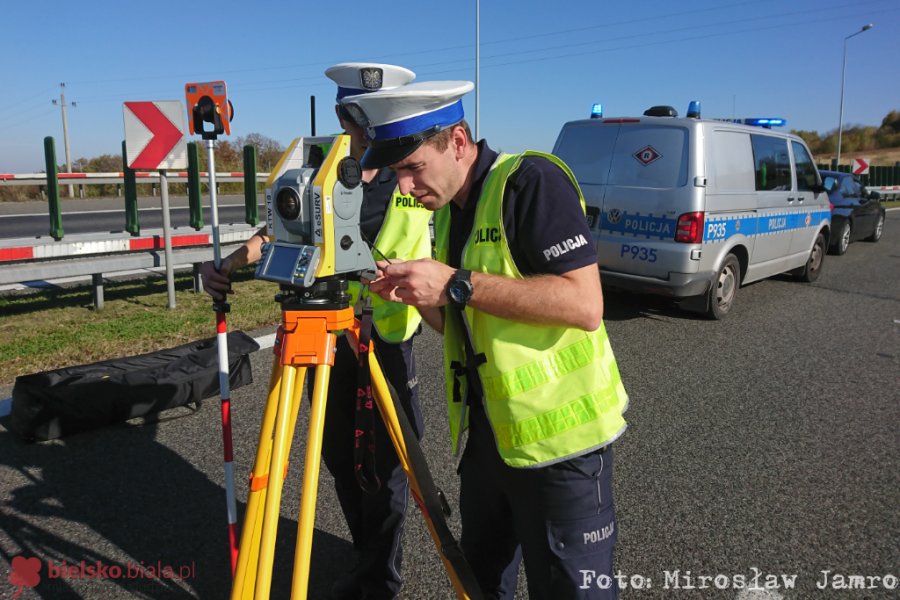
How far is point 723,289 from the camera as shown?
7309 mm

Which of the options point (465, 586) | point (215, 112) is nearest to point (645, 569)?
point (465, 586)

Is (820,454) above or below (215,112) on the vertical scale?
below

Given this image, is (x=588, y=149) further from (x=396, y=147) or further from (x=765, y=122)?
(x=396, y=147)

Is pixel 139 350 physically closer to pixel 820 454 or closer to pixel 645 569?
pixel 645 569

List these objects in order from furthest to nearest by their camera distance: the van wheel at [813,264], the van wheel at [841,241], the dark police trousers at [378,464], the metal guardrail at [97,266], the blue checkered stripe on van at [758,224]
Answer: the van wheel at [841,241] → the van wheel at [813,264] → the blue checkered stripe on van at [758,224] → the metal guardrail at [97,266] → the dark police trousers at [378,464]

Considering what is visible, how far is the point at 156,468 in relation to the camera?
11.6ft

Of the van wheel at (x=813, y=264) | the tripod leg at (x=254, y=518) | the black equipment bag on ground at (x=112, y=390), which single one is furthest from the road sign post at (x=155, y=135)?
the van wheel at (x=813, y=264)

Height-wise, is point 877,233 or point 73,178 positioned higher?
point 73,178

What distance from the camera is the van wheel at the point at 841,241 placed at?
1285 centimetres

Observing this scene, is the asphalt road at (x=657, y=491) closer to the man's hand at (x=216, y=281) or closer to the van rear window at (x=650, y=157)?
the man's hand at (x=216, y=281)

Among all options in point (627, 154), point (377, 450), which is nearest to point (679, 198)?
point (627, 154)

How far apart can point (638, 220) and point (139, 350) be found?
4.95 m

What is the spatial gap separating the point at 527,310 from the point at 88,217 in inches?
738

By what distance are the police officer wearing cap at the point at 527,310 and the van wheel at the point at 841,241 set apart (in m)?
13.2
